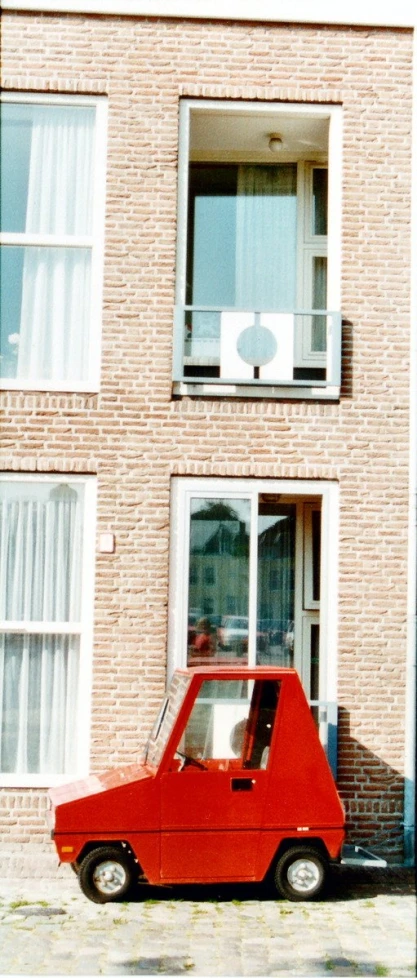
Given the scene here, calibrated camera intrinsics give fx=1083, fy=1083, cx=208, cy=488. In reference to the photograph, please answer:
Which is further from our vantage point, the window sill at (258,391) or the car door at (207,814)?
the window sill at (258,391)

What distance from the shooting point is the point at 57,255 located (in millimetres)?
9523

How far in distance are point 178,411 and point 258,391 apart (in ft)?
2.35

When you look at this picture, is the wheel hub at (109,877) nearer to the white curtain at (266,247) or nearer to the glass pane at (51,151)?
the white curtain at (266,247)

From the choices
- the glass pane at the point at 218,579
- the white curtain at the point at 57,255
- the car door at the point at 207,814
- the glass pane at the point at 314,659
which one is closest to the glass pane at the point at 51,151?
the white curtain at the point at 57,255

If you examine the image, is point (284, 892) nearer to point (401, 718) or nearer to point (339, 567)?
point (401, 718)

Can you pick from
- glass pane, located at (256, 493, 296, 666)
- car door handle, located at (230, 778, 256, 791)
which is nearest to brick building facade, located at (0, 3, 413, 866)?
glass pane, located at (256, 493, 296, 666)

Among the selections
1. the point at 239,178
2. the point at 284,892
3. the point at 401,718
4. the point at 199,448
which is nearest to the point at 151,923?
the point at 284,892

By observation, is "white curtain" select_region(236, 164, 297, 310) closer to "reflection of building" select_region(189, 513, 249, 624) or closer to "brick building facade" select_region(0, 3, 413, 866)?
"brick building facade" select_region(0, 3, 413, 866)

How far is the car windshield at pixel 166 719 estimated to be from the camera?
7.54 metres

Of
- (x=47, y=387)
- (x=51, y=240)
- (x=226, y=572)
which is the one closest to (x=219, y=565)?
(x=226, y=572)

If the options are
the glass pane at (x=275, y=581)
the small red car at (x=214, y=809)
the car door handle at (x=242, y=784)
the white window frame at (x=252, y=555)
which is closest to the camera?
the small red car at (x=214, y=809)

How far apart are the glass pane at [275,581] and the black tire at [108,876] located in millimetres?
2926

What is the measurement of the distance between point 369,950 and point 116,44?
7.60 meters

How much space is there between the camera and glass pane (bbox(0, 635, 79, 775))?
29.5 feet
